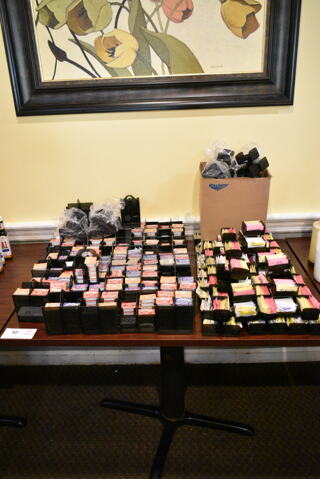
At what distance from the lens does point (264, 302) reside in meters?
1.27

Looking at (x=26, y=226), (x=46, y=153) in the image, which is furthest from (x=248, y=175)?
(x=26, y=226)

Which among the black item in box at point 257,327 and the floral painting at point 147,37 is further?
the floral painting at point 147,37

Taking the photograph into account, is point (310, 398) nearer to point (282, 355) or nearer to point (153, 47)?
point (282, 355)

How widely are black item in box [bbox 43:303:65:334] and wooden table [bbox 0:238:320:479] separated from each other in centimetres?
2

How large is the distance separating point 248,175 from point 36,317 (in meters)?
0.96

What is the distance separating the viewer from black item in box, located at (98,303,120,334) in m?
1.25

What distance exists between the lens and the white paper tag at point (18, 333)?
1281 millimetres

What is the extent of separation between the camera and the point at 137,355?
225 centimetres

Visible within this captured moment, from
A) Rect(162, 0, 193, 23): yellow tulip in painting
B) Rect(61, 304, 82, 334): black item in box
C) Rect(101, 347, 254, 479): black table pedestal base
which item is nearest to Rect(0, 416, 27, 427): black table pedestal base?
Rect(101, 347, 254, 479): black table pedestal base

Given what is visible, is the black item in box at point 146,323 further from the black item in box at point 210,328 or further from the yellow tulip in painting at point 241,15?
the yellow tulip in painting at point 241,15

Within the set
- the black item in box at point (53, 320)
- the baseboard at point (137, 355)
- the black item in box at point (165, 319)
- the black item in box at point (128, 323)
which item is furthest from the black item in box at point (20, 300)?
the baseboard at point (137, 355)

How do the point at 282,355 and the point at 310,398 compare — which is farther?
the point at 282,355

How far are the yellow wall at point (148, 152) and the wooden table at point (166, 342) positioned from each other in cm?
27

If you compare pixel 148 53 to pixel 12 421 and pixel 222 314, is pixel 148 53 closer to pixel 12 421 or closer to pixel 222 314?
pixel 222 314
